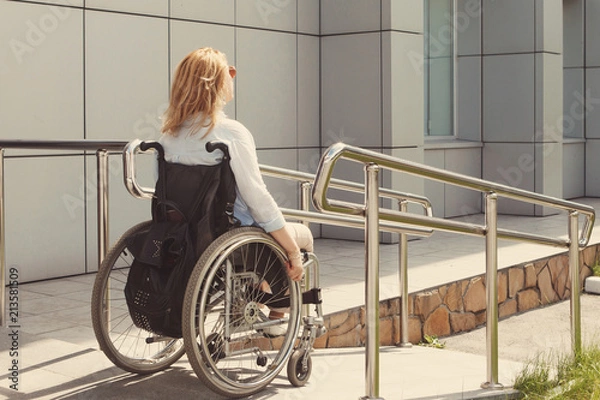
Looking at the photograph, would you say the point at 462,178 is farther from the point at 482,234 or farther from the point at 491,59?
the point at 491,59

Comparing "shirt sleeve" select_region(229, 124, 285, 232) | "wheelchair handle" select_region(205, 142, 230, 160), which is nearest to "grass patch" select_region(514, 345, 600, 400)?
"shirt sleeve" select_region(229, 124, 285, 232)

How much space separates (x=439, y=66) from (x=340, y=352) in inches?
276

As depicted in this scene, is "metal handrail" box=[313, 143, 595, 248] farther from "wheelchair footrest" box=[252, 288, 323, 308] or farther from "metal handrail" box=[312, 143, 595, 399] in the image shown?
"wheelchair footrest" box=[252, 288, 323, 308]

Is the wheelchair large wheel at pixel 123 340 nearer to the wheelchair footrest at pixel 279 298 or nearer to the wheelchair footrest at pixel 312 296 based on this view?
the wheelchair footrest at pixel 279 298

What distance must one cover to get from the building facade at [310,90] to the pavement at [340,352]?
0.69 metres

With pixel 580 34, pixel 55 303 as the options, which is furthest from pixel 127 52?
pixel 580 34

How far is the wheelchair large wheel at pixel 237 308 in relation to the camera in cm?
345

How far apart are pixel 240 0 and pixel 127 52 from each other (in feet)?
4.84

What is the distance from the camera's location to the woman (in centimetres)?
364

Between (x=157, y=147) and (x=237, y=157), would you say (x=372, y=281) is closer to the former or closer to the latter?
(x=237, y=157)

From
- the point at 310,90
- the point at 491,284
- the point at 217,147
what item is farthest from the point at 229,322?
the point at 310,90

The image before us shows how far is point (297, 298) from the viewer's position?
12.8 ft

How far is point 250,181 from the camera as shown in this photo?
3.64 meters

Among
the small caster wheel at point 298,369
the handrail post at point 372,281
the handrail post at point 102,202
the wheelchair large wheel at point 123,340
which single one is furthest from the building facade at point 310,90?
the handrail post at point 372,281
